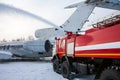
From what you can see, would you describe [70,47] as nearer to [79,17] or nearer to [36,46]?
[79,17]

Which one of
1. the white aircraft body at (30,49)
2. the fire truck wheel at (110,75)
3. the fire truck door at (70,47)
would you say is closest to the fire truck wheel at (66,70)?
the fire truck door at (70,47)

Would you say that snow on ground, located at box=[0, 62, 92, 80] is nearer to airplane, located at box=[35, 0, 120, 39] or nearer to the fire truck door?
the fire truck door

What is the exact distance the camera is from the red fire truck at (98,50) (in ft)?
19.1

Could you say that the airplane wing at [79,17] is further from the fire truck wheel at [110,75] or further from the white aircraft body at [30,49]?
the white aircraft body at [30,49]

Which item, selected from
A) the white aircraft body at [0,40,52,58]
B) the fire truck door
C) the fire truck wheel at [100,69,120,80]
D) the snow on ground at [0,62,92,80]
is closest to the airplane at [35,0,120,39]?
the fire truck door

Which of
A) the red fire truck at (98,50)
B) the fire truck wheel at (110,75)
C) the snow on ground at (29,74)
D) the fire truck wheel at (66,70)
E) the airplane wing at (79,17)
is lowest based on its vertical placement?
the snow on ground at (29,74)

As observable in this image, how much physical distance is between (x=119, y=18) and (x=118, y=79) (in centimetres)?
196

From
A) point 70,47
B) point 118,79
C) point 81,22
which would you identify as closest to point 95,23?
point 81,22

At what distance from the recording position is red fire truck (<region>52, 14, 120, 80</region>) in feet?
19.1

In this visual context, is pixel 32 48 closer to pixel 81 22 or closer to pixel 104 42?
pixel 81 22

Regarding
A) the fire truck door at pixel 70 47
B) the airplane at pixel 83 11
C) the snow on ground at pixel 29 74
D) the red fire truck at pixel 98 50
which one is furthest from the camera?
the snow on ground at pixel 29 74

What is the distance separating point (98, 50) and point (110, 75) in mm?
943

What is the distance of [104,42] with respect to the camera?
6.22 metres

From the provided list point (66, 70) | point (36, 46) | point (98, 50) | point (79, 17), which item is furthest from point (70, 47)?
point (36, 46)
